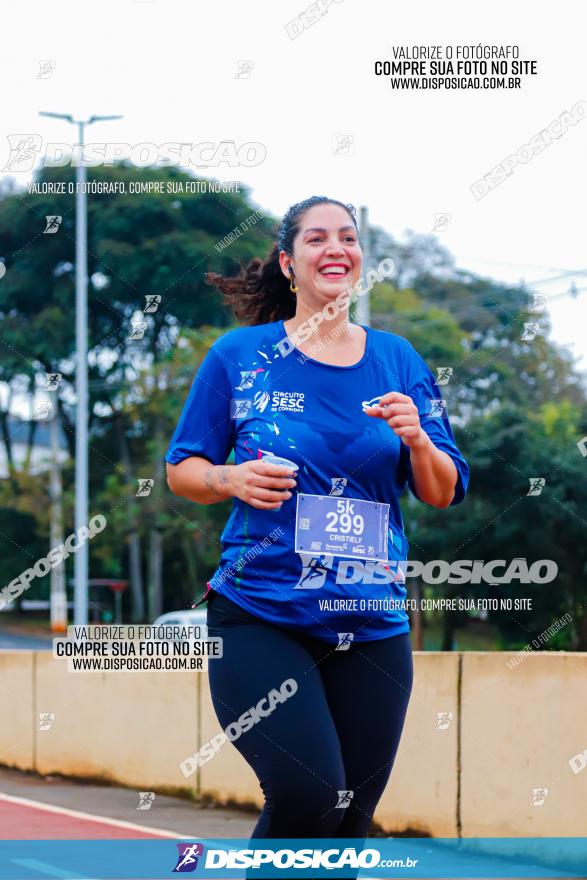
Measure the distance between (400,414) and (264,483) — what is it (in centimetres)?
33

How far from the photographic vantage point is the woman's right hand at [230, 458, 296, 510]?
3.04m

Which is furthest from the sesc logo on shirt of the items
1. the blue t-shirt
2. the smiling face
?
the smiling face

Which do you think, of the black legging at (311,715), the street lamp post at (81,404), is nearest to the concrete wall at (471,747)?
the black legging at (311,715)

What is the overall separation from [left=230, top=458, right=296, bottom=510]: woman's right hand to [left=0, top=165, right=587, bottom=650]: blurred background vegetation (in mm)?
23128

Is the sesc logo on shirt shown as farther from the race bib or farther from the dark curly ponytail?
the dark curly ponytail

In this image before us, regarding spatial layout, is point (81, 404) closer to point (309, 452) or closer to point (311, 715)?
point (309, 452)

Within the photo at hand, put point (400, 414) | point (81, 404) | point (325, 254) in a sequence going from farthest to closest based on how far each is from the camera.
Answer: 1. point (81, 404)
2. point (325, 254)
3. point (400, 414)

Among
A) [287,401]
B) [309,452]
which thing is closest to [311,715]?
[309,452]

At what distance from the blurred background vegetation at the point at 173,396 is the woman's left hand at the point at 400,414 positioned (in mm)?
23050

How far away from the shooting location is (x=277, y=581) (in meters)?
3.10

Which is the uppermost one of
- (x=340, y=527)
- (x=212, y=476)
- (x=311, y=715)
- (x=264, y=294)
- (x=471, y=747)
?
(x=264, y=294)

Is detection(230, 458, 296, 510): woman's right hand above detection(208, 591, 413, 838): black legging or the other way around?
above

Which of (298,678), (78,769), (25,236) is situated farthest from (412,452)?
(25,236)

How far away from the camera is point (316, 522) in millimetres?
3133
